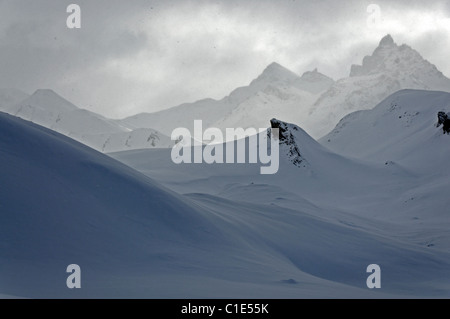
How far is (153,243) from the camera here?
14.2 meters

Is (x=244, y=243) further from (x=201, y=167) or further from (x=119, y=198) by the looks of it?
(x=201, y=167)

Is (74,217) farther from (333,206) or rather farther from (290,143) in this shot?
(290,143)

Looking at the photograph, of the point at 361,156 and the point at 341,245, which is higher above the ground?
the point at 361,156

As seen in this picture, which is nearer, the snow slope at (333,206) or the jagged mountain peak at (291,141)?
the snow slope at (333,206)

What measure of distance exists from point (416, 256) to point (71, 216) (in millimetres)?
12722

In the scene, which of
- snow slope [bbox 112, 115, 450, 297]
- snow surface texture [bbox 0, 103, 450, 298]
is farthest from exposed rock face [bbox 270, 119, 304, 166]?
snow surface texture [bbox 0, 103, 450, 298]

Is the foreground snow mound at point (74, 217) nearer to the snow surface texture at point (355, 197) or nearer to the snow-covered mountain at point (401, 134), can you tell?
the snow surface texture at point (355, 197)

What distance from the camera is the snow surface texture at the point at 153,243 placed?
1173 cm

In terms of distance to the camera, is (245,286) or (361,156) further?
(361,156)

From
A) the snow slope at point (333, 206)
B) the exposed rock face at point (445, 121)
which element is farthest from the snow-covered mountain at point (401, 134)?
the snow slope at point (333, 206)

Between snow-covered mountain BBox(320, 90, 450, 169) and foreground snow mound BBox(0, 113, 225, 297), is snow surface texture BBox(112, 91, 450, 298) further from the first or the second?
foreground snow mound BBox(0, 113, 225, 297)
